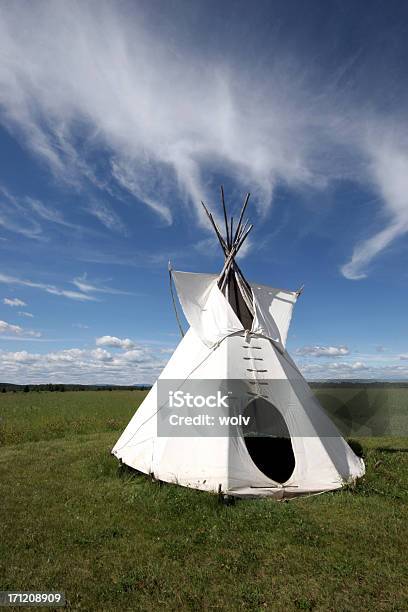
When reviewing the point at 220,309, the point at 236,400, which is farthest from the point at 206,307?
the point at 236,400

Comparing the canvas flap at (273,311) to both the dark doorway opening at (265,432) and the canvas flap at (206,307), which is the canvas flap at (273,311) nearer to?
the canvas flap at (206,307)

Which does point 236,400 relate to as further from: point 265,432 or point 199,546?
point 265,432

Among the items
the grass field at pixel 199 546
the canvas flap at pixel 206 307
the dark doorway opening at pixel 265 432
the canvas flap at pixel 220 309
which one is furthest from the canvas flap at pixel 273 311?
the grass field at pixel 199 546

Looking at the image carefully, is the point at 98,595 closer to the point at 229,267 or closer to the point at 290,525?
the point at 290,525

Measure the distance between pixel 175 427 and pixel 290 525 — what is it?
10.4ft

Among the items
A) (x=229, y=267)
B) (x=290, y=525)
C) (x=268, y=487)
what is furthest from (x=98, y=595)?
(x=229, y=267)

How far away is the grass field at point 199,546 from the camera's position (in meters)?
4.79

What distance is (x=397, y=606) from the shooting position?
14.9 feet

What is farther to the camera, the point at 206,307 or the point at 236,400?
the point at 206,307

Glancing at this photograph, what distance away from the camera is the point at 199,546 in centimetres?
599

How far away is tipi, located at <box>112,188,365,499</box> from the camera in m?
7.86

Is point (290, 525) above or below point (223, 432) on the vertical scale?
below

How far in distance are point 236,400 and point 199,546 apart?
3191 millimetres

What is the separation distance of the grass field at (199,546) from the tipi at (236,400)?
390 millimetres
